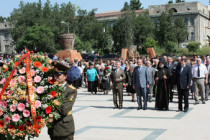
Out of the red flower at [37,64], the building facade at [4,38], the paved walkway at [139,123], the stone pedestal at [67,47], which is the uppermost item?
the building facade at [4,38]

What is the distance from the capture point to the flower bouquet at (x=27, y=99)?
539cm

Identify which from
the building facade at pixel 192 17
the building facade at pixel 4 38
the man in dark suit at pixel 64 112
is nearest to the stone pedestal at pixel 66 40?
the man in dark suit at pixel 64 112

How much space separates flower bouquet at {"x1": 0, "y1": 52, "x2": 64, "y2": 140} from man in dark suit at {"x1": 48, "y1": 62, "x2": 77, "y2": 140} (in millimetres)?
136

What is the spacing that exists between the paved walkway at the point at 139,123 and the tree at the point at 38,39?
5847 cm

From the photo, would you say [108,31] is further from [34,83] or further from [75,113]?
[34,83]

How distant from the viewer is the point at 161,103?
14156mm

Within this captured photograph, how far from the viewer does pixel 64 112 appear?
569 cm

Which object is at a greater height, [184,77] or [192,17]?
[192,17]

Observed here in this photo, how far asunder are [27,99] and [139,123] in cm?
648

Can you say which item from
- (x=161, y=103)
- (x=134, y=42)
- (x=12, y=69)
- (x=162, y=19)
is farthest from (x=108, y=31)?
(x=12, y=69)

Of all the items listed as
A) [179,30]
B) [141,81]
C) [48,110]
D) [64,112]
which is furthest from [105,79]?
[179,30]

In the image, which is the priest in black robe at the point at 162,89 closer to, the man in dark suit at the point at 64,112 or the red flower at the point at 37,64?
the man in dark suit at the point at 64,112

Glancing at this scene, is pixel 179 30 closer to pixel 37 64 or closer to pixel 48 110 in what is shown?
pixel 37 64

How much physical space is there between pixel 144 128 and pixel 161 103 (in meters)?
3.69
